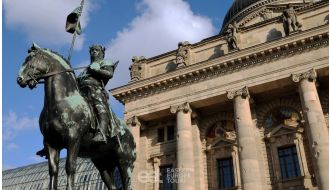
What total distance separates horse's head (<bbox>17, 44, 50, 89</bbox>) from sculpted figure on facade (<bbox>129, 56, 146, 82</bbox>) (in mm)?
26561

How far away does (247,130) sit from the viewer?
2783 cm

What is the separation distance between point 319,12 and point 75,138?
27.6 m

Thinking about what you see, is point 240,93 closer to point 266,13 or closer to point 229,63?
point 229,63

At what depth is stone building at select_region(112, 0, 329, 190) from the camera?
90.5 ft

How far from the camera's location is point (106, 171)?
8828 mm

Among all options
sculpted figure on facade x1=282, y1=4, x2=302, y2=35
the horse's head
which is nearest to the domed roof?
sculpted figure on facade x1=282, y1=4, x2=302, y2=35

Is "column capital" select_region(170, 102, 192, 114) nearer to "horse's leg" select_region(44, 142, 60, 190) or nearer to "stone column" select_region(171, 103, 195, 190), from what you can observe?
"stone column" select_region(171, 103, 195, 190)

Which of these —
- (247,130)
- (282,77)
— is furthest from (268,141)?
(282,77)

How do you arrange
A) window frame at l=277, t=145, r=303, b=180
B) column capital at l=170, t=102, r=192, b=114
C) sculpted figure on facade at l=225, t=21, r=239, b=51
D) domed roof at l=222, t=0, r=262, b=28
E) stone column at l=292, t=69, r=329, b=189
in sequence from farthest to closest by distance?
1. domed roof at l=222, t=0, r=262, b=28
2. sculpted figure on facade at l=225, t=21, r=239, b=51
3. column capital at l=170, t=102, r=192, b=114
4. window frame at l=277, t=145, r=303, b=180
5. stone column at l=292, t=69, r=329, b=189

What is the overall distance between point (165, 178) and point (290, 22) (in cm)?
1522

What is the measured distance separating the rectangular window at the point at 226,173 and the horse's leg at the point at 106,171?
879 inches

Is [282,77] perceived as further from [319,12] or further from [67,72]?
[67,72]

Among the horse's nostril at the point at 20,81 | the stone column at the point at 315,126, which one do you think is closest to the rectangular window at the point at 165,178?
the stone column at the point at 315,126

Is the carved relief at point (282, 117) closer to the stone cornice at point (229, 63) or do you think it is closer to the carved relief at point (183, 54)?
the stone cornice at point (229, 63)
